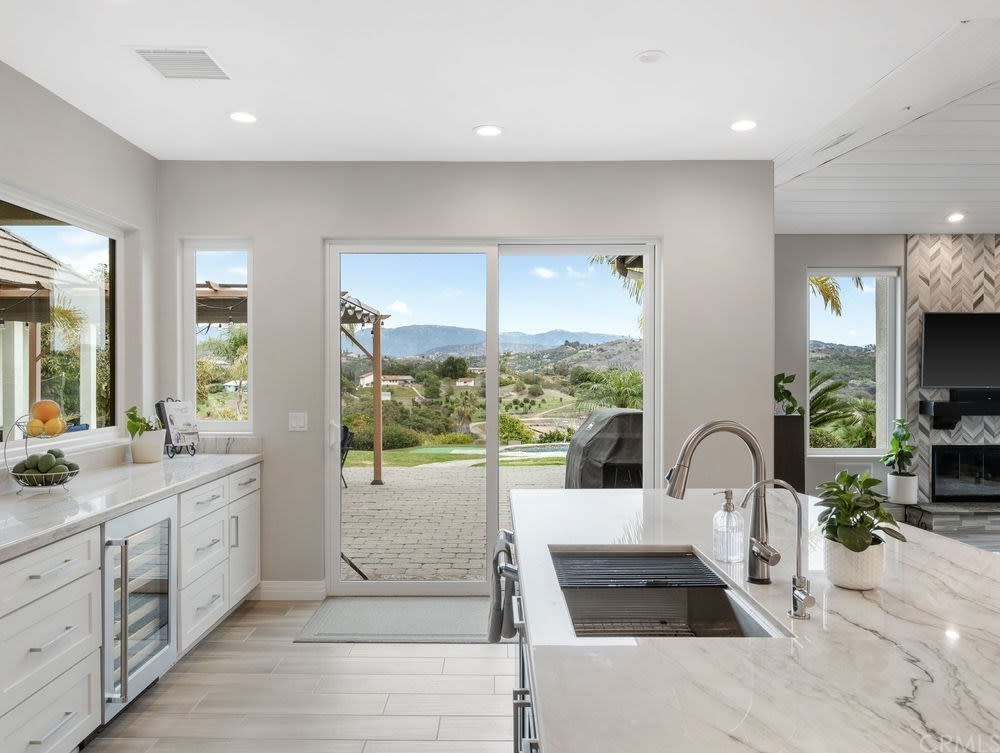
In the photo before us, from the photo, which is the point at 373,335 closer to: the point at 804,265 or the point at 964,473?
the point at 804,265

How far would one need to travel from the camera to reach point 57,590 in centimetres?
216

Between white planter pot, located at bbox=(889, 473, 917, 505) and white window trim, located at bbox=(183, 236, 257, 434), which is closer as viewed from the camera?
white window trim, located at bbox=(183, 236, 257, 434)

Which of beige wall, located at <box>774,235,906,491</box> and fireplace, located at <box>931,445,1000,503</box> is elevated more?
beige wall, located at <box>774,235,906,491</box>

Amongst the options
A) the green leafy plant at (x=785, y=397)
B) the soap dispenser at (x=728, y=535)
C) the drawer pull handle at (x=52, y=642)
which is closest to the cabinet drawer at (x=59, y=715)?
the drawer pull handle at (x=52, y=642)

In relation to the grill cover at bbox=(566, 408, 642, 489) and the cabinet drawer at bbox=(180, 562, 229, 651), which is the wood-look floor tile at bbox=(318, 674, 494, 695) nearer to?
the cabinet drawer at bbox=(180, 562, 229, 651)

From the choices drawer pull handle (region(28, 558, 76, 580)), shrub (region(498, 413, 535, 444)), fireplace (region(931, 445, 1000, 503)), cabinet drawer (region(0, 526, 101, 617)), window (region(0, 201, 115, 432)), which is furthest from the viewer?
fireplace (region(931, 445, 1000, 503))

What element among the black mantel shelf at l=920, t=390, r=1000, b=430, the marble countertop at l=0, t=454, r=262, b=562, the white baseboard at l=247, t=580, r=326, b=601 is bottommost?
the white baseboard at l=247, t=580, r=326, b=601

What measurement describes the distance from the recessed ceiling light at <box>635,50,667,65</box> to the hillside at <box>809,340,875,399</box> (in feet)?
14.7

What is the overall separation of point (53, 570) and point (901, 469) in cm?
629

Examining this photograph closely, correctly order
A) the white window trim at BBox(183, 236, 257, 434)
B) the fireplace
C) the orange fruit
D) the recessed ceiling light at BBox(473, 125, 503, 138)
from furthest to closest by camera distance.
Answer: the fireplace, the white window trim at BBox(183, 236, 257, 434), the recessed ceiling light at BBox(473, 125, 503, 138), the orange fruit

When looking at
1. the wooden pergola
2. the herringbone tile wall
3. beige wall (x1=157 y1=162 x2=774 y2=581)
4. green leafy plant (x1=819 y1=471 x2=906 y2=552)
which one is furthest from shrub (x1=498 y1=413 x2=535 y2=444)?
the herringbone tile wall

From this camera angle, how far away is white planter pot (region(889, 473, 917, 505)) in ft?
19.8

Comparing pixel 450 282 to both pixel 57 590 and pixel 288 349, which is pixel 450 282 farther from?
pixel 57 590

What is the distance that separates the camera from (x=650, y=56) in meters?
2.69
